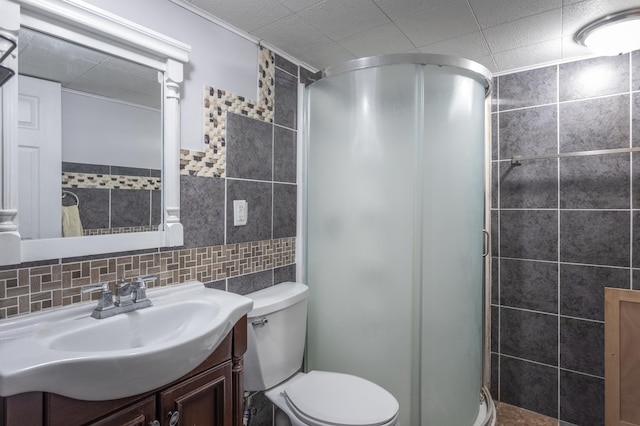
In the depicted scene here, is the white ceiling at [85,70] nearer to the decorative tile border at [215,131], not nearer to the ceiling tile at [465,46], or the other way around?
the decorative tile border at [215,131]

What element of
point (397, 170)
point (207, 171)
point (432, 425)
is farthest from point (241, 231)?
point (432, 425)

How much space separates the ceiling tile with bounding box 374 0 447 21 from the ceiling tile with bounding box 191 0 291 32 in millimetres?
407

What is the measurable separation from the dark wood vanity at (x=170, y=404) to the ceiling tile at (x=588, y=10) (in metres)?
1.84

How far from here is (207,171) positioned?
1.53 metres

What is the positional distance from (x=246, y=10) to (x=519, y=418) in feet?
8.55

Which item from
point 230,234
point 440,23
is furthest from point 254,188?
point 440,23

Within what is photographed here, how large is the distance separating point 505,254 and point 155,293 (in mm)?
1991

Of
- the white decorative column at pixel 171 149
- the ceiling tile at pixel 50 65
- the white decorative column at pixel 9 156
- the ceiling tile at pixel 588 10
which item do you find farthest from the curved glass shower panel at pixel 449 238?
the white decorative column at pixel 9 156

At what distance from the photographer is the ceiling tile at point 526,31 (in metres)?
1.57

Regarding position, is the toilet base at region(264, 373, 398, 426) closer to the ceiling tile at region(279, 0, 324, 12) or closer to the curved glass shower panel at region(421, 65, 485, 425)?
the curved glass shower panel at region(421, 65, 485, 425)

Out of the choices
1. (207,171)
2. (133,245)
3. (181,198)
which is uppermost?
(207,171)

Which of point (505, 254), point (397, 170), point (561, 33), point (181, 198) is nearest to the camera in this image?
point (181, 198)

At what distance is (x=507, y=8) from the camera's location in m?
1.48

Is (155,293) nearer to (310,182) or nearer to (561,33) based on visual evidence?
(310,182)
